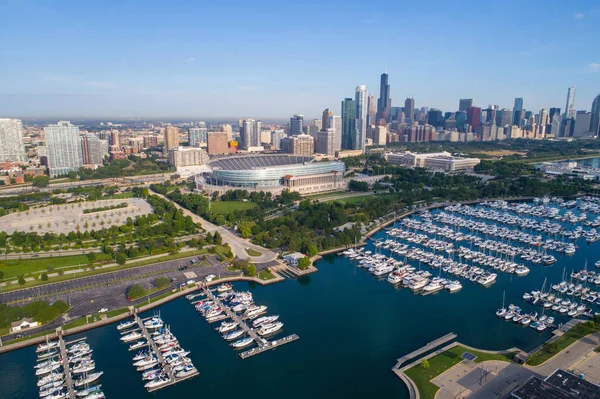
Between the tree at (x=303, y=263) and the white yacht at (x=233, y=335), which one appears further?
the tree at (x=303, y=263)

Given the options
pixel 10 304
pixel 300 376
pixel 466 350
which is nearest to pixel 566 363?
pixel 466 350

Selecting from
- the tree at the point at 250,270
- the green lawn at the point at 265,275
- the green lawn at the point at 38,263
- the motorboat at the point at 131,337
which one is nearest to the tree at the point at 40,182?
the green lawn at the point at 38,263

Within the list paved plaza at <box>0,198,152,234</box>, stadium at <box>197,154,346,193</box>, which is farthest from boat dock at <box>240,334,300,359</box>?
stadium at <box>197,154,346,193</box>

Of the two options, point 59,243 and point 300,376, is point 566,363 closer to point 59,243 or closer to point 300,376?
point 300,376

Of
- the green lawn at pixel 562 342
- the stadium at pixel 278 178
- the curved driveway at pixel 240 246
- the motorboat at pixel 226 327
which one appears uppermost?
the stadium at pixel 278 178

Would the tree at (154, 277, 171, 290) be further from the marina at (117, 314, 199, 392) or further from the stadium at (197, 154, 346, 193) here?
the stadium at (197, 154, 346, 193)

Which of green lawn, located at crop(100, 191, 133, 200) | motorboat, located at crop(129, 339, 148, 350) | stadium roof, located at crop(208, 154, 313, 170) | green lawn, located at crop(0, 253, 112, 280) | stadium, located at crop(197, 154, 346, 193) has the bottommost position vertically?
motorboat, located at crop(129, 339, 148, 350)

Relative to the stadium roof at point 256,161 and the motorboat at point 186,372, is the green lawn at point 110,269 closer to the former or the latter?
the motorboat at point 186,372
